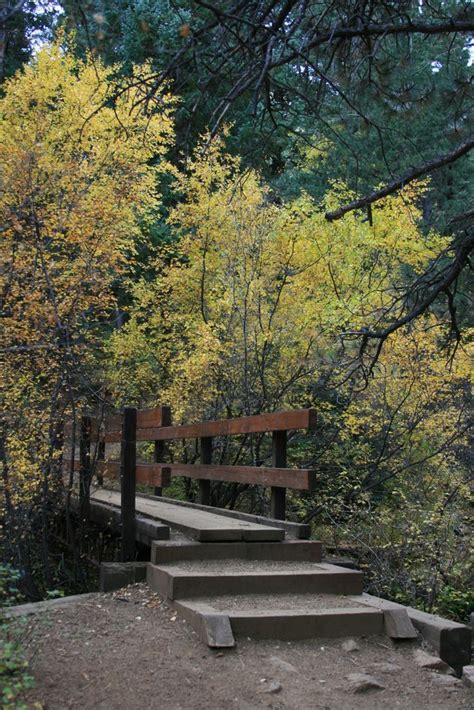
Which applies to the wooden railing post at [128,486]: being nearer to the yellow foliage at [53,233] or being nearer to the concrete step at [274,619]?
the yellow foliage at [53,233]

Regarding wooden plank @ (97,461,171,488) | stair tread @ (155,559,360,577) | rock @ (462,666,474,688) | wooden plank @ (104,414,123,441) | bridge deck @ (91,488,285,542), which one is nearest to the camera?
rock @ (462,666,474,688)

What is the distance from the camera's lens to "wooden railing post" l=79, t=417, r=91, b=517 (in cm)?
700

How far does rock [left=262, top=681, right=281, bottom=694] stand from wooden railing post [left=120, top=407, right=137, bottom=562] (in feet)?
8.18

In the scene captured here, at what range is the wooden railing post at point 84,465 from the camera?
7.00m

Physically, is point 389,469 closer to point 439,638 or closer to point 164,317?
point 164,317

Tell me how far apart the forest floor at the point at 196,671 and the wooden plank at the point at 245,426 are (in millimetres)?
1819

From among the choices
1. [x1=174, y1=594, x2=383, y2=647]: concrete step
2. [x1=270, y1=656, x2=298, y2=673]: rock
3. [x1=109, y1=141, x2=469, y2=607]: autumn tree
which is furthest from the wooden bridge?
[x1=109, y1=141, x2=469, y2=607]: autumn tree

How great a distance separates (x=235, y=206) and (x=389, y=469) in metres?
4.45

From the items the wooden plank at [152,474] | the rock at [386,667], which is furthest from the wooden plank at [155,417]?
the rock at [386,667]

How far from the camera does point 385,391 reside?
33.7ft

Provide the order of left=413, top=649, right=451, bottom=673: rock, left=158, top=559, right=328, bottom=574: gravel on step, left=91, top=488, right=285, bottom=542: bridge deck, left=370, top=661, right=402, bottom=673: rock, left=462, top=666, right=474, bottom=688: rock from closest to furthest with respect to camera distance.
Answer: left=462, top=666, right=474, bottom=688: rock → left=370, top=661, right=402, bottom=673: rock → left=413, top=649, right=451, bottom=673: rock → left=158, top=559, right=328, bottom=574: gravel on step → left=91, top=488, right=285, bottom=542: bridge deck

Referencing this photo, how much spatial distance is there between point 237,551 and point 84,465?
221 centimetres

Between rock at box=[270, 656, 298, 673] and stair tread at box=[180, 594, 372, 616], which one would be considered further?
stair tread at box=[180, 594, 372, 616]

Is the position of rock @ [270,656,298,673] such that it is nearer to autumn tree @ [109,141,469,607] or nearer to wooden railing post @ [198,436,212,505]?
wooden railing post @ [198,436,212,505]
